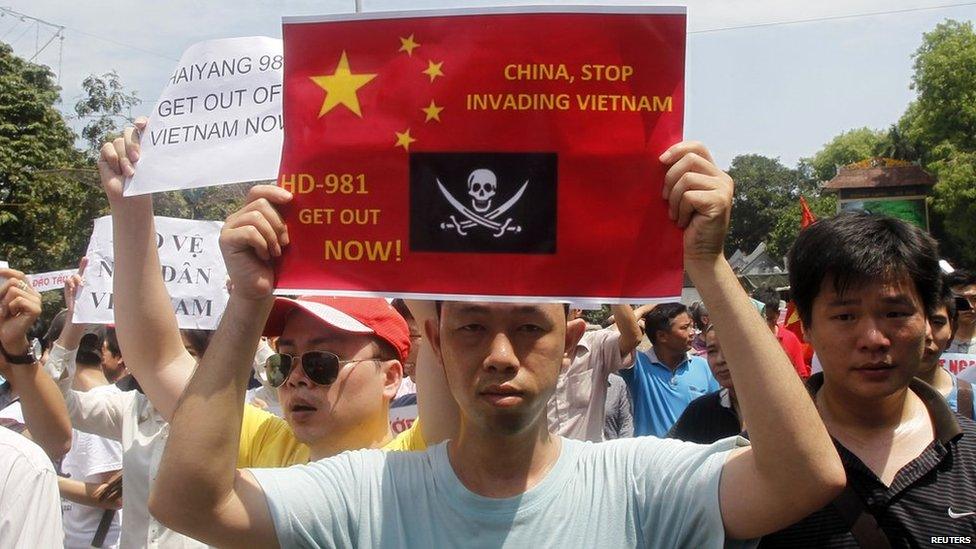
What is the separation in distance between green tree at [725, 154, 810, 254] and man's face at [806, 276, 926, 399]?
9380 cm

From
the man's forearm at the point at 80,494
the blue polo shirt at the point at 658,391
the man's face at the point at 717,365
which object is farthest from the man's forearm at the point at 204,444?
the blue polo shirt at the point at 658,391

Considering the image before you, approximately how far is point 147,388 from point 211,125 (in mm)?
791

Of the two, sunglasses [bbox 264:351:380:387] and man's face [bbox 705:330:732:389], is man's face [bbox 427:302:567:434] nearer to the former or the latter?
sunglasses [bbox 264:351:380:387]

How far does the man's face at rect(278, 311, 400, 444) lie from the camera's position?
298 centimetres

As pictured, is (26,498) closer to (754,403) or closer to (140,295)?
(140,295)

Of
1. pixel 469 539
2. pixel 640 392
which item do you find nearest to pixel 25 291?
pixel 469 539

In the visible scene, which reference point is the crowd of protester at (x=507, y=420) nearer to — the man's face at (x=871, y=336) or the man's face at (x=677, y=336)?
the man's face at (x=871, y=336)

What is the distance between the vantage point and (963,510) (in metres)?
2.43

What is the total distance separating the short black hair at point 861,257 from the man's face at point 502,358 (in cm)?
91

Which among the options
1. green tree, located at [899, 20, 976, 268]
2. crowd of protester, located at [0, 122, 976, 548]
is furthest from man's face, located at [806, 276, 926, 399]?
green tree, located at [899, 20, 976, 268]

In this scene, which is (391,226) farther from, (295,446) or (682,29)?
(295,446)

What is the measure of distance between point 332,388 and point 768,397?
1525 millimetres

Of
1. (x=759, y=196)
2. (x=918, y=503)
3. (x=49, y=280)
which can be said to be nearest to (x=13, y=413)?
(x=49, y=280)

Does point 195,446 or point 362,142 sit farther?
point 362,142
